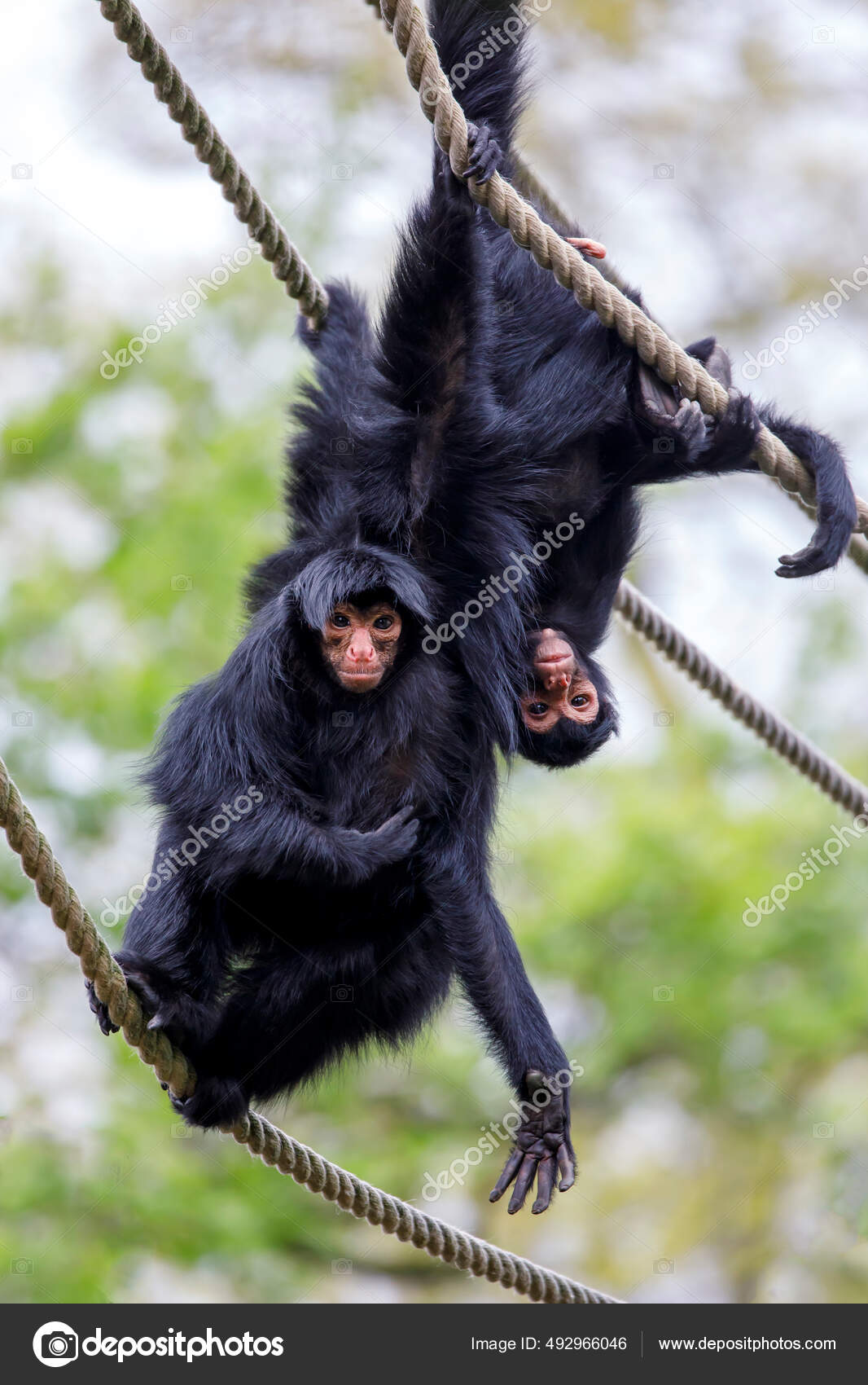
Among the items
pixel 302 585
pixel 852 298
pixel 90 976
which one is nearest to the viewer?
pixel 90 976

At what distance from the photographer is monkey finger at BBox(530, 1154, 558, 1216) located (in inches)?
187

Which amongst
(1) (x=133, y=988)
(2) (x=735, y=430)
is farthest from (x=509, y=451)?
(1) (x=133, y=988)

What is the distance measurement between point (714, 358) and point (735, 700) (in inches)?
73.1

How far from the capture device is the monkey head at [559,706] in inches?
219

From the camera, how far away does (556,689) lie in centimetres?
558

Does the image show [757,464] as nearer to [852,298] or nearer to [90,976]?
[90,976]

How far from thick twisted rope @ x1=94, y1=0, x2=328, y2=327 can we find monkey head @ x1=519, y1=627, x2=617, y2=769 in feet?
6.38

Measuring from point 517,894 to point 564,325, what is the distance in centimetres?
890

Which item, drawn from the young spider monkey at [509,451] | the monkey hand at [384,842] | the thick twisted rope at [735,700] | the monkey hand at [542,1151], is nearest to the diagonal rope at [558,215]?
the young spider monkey at [509,451]

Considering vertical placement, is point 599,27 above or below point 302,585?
below

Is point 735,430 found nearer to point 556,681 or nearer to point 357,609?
point 556,681

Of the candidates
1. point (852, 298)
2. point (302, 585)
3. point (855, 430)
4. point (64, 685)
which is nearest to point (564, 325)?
point (302, 585)

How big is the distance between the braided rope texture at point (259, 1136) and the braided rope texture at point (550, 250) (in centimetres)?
245

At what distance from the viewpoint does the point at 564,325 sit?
5652 millimetres
